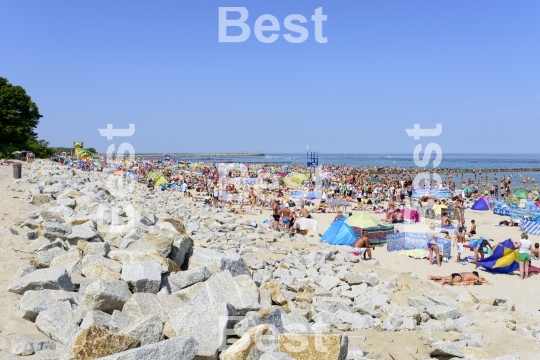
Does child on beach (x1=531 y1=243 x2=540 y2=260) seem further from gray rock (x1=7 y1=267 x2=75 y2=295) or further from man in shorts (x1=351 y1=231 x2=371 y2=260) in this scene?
gray rock (x1=7 y1=267 x2=75 y2=295)

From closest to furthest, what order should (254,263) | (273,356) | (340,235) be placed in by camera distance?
(273,356) → (254,263) → (340,235)

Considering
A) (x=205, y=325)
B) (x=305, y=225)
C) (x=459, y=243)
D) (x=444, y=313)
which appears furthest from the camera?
(x=305, y=225)

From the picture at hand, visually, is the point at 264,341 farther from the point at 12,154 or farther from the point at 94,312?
the point at 12,154

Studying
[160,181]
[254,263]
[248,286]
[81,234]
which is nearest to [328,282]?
[254,263]

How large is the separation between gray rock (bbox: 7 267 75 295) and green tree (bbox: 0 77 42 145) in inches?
1574

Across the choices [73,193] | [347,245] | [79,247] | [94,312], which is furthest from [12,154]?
[94,312]

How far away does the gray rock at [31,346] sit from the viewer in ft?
12.3

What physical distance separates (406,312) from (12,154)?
3689cm

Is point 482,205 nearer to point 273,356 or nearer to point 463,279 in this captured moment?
point 463,279

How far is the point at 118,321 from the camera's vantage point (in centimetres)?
423

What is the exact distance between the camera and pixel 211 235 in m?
12.5

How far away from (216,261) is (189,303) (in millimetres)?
1550

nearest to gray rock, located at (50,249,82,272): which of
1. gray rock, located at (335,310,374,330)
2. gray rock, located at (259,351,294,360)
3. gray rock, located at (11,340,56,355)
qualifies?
gray rock, located at (11,340,56,355)

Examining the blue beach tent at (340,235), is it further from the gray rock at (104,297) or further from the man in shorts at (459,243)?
the gray rock at (104,297)
